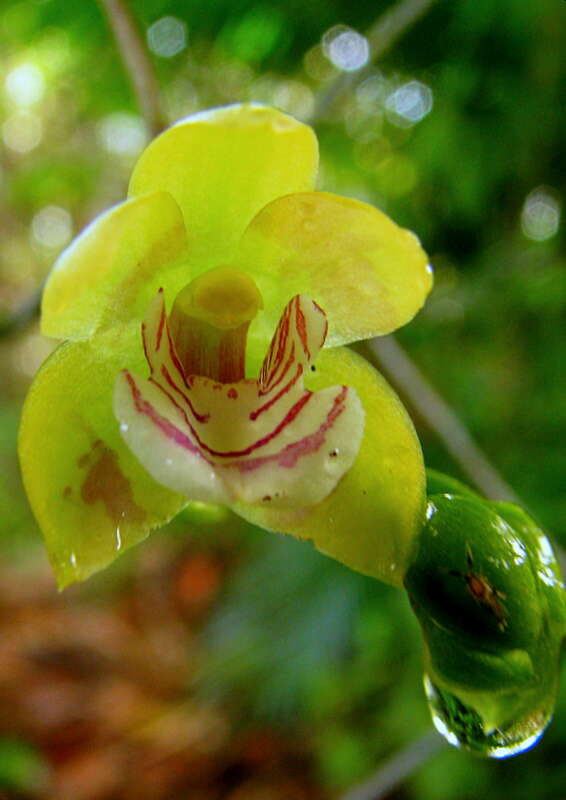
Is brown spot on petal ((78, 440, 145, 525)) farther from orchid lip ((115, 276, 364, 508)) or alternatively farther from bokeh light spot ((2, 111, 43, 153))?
bokeh light spot ((2, 111, 43, 153))

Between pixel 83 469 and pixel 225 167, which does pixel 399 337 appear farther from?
pixel 83 469

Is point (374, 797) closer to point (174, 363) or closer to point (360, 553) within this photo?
point (360, 553)

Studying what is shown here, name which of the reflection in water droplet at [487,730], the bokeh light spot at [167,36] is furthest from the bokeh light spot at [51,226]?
the reflection in water droplet at [487,730]

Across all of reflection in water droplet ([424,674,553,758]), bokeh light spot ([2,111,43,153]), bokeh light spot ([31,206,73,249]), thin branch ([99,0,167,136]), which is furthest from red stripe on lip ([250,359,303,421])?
bokeh light spot ([2,111,43,153])

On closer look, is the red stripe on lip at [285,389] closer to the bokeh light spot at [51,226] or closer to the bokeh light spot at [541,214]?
the bokeh light spot at [541,214]

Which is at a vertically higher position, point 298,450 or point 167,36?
point 167,36

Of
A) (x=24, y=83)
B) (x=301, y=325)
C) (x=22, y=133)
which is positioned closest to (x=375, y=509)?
(x=301, y=325)

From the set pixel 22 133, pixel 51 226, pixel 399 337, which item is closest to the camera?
pixel 399 337
